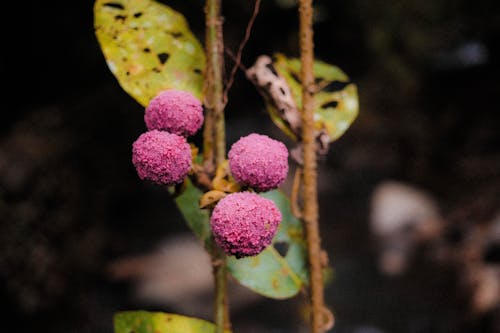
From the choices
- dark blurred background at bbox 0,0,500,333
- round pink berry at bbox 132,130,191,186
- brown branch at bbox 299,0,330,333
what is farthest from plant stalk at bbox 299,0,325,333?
dark blurred background at bbox 0,0,500,333

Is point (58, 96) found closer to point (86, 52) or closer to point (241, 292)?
point (86, 52)

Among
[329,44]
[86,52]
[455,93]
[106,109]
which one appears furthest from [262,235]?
[455,93]

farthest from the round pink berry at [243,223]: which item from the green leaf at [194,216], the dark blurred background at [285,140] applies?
the dark blurred background at [285,140]

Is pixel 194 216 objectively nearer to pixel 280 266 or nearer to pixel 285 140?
pixel 280 266

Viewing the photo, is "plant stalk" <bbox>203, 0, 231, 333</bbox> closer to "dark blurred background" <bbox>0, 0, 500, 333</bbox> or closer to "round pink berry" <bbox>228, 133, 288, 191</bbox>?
"round pink berry" <bbox>228, 133, 288, 191</bbox>

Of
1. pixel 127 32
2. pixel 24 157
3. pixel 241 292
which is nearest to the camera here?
pixel 127 32

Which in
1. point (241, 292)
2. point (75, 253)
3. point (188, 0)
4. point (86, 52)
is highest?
point (188, 0)
